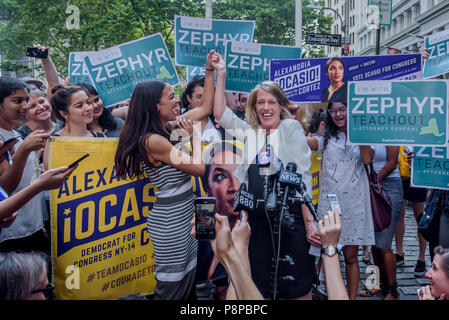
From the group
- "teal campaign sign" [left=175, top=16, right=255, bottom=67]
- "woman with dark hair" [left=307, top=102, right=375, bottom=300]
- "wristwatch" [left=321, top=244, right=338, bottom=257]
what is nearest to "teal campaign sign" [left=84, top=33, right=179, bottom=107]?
"teal campaign sign" [left=175, top=16, right=255, bottom=67]

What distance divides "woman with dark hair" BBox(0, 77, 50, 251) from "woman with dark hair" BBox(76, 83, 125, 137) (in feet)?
3.54

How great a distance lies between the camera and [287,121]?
296cm

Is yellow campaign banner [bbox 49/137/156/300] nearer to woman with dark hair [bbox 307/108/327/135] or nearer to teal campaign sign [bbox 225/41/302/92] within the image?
teal campaign sign [bbox 225/41/302/92]

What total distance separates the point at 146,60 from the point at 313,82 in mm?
1802

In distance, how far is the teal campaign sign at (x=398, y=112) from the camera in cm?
321

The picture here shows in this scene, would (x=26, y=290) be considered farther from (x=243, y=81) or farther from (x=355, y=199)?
(x=243, y=81)

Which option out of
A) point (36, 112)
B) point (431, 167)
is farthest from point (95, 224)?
point (431, 167)

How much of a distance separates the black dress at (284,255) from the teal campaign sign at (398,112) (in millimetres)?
1039

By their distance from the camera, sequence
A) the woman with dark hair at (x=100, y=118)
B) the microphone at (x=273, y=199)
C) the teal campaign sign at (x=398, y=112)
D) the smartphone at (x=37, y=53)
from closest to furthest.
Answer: the microphone at (x=273, y=199)
the teal campaign sign at (x=398, y=112)
the woman with dark hair at (x=100, y=118)
the smartphone at (x=37, y=53)

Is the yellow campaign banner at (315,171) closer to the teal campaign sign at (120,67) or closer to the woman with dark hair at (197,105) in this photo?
the woman with dark hair at (197,105)

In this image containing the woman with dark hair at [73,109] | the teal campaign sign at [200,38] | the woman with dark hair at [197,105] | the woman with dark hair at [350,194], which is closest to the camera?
the woman with dark hair at [73,109]

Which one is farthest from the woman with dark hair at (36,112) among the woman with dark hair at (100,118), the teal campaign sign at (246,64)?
the teal campaign sign at (246,64)

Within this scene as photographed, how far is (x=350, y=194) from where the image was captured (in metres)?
3.48

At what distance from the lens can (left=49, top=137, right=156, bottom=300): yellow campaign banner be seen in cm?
304
